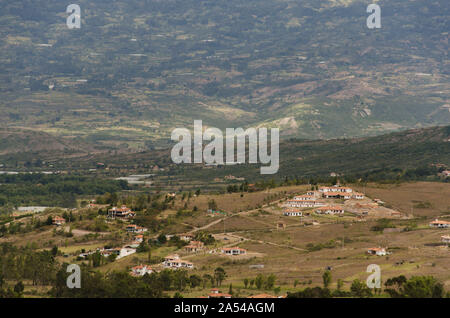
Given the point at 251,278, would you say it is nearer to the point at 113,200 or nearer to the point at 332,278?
the point at 332,278

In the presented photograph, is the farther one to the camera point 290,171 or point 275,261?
point 290,171

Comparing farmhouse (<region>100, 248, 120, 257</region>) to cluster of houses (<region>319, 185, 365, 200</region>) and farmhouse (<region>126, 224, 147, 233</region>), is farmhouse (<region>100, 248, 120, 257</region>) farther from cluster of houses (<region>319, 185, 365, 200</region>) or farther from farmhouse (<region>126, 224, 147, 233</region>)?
cluster of houses (<region>319, 185, 365, 200</region>)

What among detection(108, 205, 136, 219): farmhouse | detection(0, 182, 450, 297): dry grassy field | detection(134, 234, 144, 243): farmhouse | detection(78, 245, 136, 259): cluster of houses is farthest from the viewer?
detection(108, 205, 136, 219): farmhouse

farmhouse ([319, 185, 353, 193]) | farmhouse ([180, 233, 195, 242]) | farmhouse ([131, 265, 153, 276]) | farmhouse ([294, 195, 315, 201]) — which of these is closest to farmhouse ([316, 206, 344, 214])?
farmhouse ([294, 195, 315, 201])

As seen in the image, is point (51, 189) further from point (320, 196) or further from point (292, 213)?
point (292, 213)

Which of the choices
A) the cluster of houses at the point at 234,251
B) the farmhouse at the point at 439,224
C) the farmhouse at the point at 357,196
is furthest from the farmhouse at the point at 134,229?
the farmhouse at the point at 439,224

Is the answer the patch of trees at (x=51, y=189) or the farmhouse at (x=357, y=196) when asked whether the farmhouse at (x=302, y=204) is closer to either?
the farmhouse at (x=357, y=196)

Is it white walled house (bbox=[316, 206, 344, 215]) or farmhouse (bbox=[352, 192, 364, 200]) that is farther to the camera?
farmhouse (bbox=[352, 192, 364, 200])
